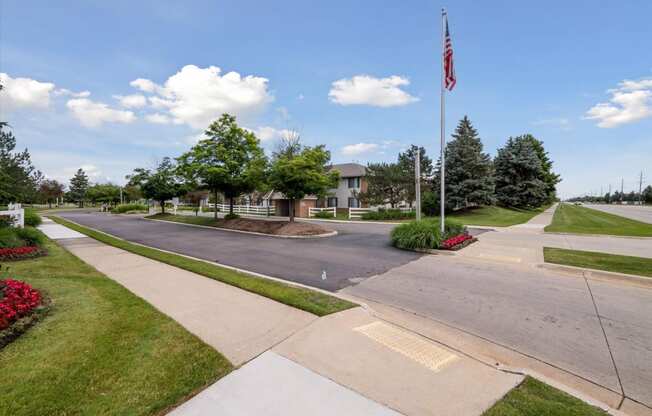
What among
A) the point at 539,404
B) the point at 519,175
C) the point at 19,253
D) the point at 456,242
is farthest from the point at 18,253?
the point at 519,175

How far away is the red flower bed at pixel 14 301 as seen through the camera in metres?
3.93

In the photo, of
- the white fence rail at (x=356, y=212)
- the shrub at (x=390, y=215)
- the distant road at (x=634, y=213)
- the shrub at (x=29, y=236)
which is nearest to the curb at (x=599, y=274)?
the shrub at (x=29, y=236)

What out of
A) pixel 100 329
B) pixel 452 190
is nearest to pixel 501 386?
pixel 100 329

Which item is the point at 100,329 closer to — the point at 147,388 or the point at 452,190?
the point at 147,388

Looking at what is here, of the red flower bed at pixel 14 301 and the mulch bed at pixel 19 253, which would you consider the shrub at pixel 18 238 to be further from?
the red flower bed at pixel 14 301

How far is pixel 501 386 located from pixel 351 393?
149cm

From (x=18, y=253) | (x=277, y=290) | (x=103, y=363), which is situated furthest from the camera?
(x=18, y=253)

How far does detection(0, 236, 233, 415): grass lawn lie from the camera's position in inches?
102

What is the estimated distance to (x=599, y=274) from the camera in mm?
6840

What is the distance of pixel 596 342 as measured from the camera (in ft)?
12.7

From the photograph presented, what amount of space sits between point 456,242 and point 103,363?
10.3 meters

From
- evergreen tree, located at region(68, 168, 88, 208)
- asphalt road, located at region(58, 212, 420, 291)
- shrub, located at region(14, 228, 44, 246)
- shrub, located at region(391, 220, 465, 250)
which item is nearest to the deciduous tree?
asphalt road, located at region(58, 212, 420, 291)

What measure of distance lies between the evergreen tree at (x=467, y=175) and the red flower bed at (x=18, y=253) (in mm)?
27054

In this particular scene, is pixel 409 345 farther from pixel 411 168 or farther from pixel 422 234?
pixel 411 168
